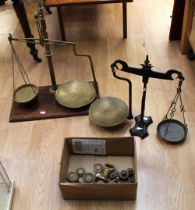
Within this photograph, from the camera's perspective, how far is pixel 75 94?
2.01 meters

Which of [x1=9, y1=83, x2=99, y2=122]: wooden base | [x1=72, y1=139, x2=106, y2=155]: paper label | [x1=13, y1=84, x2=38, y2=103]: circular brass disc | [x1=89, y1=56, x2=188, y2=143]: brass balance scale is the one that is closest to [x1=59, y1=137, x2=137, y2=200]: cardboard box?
[x1=72, y1=139, x2=106, y2=155]: paper label

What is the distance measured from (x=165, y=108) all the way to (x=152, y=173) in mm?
519

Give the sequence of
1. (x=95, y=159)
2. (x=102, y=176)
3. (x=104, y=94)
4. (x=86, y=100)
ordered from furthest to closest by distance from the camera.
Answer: (x=104, y=94), (x=86, y=100), (x=95, y=159), (x=102, y=176)

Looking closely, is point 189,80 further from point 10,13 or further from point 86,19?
point 10,13

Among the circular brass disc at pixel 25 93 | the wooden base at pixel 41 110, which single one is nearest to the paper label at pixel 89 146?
the wooden base at pixel 41 110

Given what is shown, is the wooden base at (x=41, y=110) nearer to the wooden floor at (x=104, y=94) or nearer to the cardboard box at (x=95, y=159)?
the wooden floor at (x=104, y=94)

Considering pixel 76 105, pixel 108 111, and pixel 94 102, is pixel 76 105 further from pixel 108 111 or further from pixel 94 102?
pixel 108 111

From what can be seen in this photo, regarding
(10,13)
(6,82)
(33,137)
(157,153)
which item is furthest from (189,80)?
(10,13)

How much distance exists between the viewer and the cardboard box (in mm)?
1427

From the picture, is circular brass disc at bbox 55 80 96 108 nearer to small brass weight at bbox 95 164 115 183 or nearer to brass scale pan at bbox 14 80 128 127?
brass scale pan at bbox 14 80 128 127

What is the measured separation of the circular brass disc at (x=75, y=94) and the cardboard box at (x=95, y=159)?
37 cm

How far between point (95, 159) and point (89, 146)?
101 millimetres

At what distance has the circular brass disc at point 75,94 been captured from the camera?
1960 mm

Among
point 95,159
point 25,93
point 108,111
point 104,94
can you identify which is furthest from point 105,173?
point 25,93
